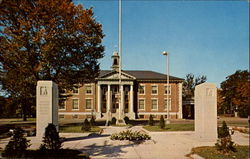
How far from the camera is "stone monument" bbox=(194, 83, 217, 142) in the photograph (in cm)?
1233

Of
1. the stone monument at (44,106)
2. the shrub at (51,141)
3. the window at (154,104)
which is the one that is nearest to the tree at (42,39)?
the stone monument at (44,106)

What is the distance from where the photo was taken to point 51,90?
35.3 ft

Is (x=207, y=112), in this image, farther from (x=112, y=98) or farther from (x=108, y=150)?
(x=112, y=98)

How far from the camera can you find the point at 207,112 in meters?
12.4

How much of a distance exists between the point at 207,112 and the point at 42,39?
1404 centimetres

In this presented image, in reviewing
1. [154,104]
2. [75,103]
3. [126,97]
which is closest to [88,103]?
[75,103]

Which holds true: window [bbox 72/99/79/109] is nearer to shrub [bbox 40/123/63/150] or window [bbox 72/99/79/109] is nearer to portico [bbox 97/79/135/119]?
portico [bbox 97/79/135/119]

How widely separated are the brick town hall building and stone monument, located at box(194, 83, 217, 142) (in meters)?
27.5

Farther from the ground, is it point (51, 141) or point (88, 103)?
point (51, 141)

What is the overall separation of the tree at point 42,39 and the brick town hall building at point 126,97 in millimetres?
21493

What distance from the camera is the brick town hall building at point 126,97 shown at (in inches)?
1582

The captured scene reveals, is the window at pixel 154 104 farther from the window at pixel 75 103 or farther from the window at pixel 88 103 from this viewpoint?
the window at pixel 75 103

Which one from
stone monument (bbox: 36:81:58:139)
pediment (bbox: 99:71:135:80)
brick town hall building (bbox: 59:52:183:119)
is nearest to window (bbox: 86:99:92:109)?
brick town hall building (bbox: 59:52:183:119)

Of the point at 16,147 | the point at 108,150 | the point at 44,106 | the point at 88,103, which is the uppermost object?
the point at 44,106
